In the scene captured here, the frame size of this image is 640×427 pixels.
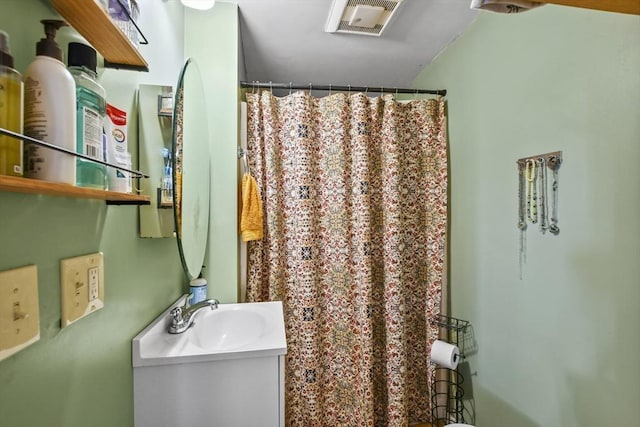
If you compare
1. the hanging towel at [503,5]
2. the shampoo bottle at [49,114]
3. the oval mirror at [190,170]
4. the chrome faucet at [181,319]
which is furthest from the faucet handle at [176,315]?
the hanging towel at [503,5]

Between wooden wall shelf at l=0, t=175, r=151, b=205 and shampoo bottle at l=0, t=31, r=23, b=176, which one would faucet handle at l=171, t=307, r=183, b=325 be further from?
shampoo bottle at l=0, t=31, r=23, b=176

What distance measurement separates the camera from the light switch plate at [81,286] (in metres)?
0.58

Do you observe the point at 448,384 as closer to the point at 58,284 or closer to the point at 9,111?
the point at 58,284

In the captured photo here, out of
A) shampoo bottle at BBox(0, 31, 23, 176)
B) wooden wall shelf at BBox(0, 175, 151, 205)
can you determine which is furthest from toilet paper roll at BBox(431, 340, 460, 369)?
shampoo bottle at BBox(0, 31, 23, 176)

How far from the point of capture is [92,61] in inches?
23.4

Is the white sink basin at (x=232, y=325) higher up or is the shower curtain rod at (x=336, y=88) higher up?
the shower curtain rod at (x=336, y=88)

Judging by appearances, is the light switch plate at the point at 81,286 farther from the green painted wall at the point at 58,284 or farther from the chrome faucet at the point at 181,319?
the chrome faucet at the point at 181,319

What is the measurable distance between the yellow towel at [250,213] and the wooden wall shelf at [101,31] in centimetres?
88

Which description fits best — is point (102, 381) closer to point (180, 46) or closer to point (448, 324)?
point (180, 46)

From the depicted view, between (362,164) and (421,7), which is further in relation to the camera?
(362,164)

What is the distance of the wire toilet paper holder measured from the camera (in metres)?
1.72

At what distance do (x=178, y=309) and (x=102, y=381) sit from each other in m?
0.40

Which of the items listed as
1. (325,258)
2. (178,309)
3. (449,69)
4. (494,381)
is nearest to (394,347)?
(494,381)

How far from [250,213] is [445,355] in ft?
4.33
